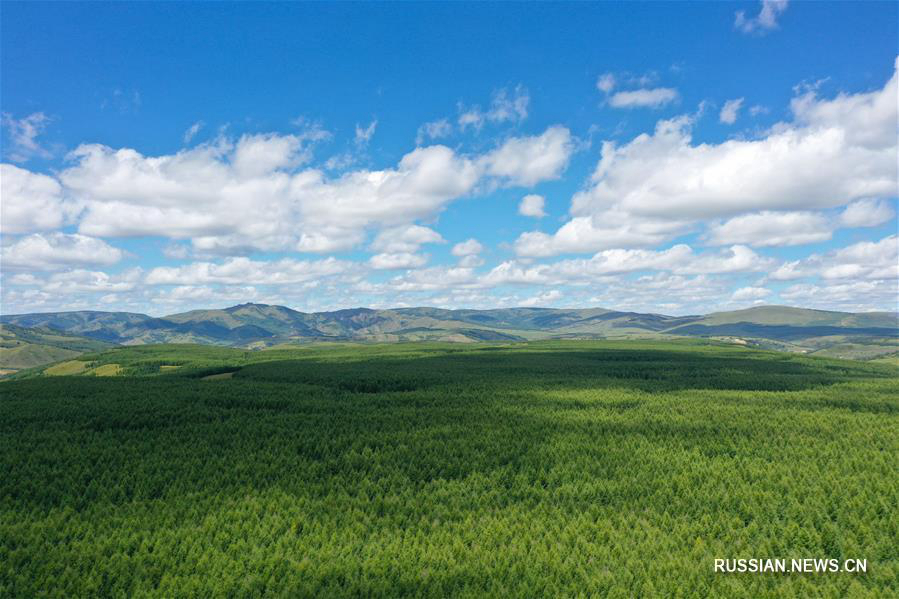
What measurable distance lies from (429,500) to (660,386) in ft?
274

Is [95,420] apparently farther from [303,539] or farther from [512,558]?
[512,558]

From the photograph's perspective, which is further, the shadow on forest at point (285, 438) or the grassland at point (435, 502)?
the shadow on forest at point (285, 438)

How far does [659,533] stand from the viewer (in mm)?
25594

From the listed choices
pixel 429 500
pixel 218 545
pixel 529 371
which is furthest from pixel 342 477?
pixel 529 371

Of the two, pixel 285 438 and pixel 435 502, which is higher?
pixel 285 438

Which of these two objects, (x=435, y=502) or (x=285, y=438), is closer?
(x=435, y=502)

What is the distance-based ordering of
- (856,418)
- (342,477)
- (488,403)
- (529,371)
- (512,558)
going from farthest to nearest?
(529,371) → (488,403) → (856,418) → (342,477) → (512,558)

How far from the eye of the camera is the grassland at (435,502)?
21.2 meters

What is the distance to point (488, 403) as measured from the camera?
69688 millimetres

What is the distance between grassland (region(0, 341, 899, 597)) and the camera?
69.5ft

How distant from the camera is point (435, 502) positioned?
3027 centimetres

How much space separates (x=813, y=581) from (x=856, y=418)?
49755mm

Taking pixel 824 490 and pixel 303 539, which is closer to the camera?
pixel 303 539

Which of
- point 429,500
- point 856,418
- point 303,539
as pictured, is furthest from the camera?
→ point 856,418
